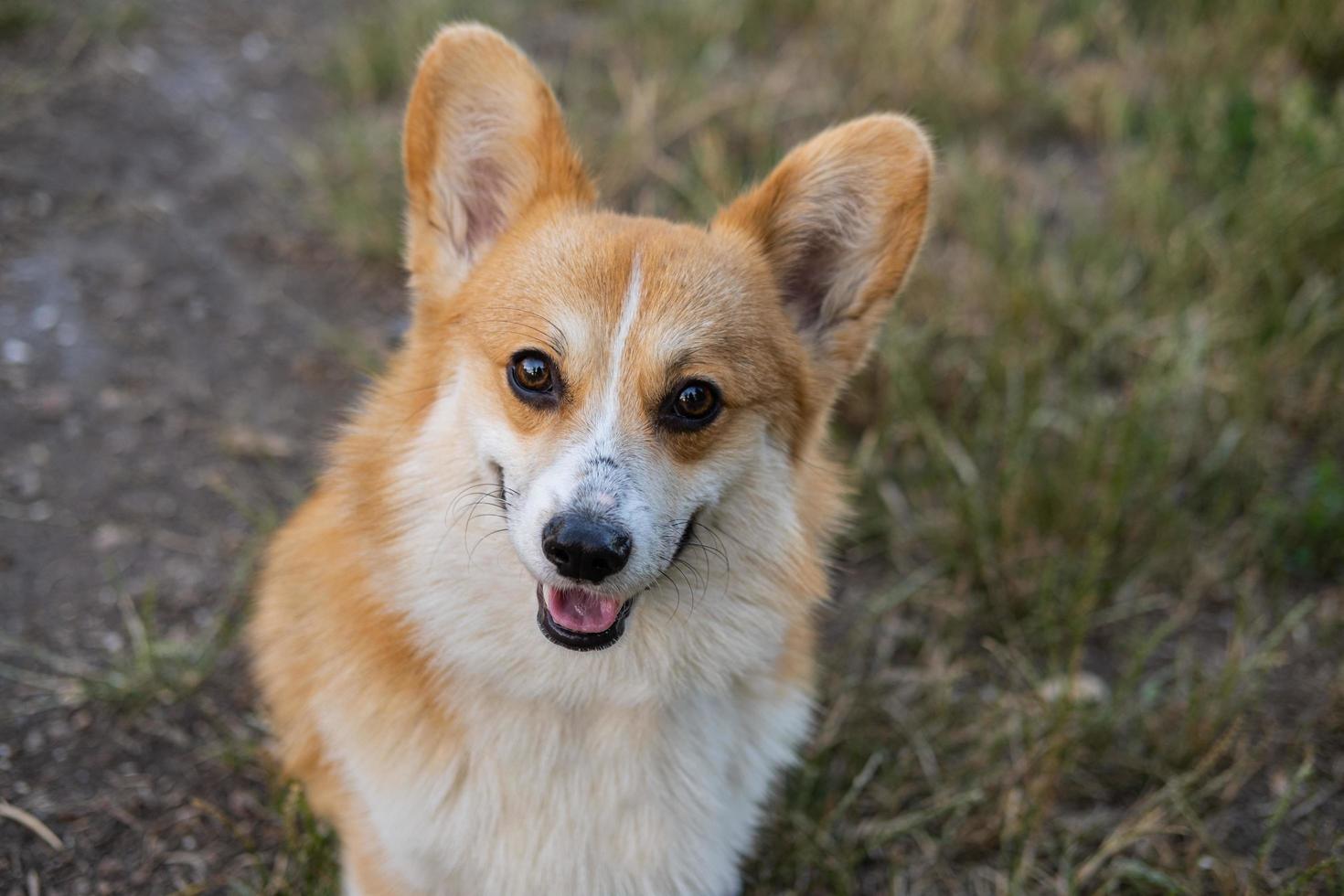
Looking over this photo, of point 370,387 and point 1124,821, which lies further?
point 1124,821

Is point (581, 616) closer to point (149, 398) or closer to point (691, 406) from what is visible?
point (691, 406)

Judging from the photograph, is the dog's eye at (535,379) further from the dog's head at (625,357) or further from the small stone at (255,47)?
the small stone at (255,47)

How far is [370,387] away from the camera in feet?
9.04

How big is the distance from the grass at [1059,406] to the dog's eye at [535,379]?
1.36m

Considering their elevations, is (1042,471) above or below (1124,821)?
above

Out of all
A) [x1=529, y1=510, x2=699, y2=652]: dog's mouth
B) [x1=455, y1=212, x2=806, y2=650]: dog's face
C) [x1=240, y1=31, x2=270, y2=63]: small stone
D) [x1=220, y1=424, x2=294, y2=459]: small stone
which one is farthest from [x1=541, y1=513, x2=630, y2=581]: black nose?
[x1=240, y1=31, x2=270, y2=63]: small stone

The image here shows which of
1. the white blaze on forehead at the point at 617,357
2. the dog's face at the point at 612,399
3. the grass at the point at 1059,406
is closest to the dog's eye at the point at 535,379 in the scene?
the dog's face at the point at 612,399

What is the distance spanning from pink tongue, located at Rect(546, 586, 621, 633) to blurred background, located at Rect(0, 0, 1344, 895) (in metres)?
0.99

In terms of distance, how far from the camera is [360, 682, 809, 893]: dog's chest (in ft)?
7.91

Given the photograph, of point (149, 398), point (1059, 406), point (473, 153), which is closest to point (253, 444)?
point (149, 398)

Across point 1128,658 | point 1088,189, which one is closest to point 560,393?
point 1128,658

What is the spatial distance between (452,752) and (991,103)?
461 centimetres

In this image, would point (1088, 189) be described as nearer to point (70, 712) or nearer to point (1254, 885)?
point (1254, 885)

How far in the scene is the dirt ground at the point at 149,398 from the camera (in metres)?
2.94
